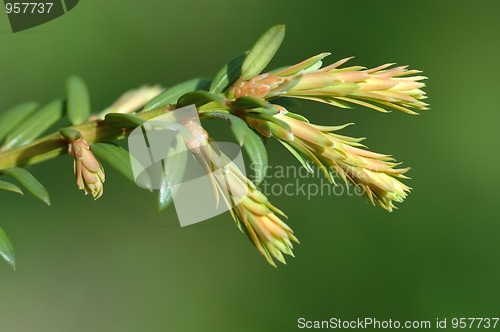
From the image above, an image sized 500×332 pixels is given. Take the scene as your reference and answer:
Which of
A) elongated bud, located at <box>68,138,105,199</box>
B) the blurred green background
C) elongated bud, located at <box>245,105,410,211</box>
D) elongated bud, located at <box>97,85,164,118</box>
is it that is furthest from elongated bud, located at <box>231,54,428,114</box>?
the blurred green background

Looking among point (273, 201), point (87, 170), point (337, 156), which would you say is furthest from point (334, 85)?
point (273, 201)

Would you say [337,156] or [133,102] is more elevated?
[133,102]

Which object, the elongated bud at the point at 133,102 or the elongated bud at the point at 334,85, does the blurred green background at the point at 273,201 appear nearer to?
the elongated bud at the point at 133,102

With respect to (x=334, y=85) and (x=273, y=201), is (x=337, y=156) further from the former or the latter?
(x=273, y=201)

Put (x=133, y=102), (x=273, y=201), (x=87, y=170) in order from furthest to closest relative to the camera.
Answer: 1. (x=273, y=201)
2. (x=133, y=102)
3. (x=87, y=170)

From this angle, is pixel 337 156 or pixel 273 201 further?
pixel 273 201

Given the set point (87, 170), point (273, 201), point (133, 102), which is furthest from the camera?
point (273, 201)

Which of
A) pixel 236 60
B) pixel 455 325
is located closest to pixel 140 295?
pixel 455 325
